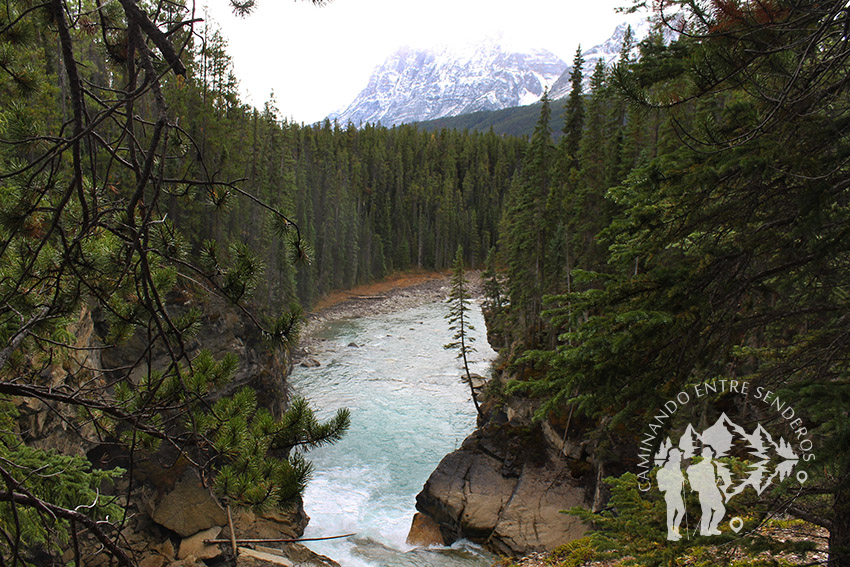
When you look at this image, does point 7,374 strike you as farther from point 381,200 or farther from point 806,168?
point 381,200

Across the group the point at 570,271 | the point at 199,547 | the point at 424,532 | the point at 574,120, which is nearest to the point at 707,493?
the point at 570,271

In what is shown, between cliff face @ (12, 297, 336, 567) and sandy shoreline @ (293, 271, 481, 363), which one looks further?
sandy shoreline @ (293, 271, 481, 363)

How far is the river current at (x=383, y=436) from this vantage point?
13.0 meters

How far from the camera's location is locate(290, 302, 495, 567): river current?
12992 millimetres

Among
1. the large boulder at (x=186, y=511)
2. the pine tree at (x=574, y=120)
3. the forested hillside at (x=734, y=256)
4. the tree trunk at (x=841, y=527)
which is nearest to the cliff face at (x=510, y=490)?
the large boulder at (x=186, y=511)

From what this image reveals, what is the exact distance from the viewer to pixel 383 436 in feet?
62.6

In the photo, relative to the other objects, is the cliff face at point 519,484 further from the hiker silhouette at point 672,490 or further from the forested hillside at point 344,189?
the forested hillside at point 344,189

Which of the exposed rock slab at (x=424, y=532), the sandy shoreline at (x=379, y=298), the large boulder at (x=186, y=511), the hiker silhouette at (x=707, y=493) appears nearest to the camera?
the hiker silhouette at (x=707, y=493)

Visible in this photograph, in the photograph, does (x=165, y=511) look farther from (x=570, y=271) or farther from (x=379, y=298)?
(x=379, y=298)

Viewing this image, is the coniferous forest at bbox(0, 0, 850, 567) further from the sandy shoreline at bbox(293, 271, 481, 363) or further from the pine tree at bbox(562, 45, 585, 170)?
the sandy shoreline at bbox(293, 271, 481, 363)

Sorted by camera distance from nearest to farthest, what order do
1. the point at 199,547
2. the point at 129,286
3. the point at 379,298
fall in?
the point at 129,286
the point at 199,547
the point at 379,298

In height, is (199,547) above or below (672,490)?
below

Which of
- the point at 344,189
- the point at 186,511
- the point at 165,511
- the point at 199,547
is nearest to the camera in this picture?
the point at 199,547

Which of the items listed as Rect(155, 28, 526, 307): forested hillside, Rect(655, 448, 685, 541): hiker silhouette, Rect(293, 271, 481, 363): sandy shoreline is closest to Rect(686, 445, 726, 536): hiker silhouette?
Rect(655, 448, 685, 541): hiker silhouette
